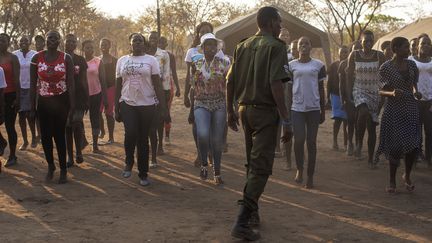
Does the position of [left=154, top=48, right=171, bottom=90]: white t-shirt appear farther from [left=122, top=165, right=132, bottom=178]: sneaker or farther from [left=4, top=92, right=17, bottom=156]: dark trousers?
[left=4, top=92, right=17, bottom=156]: dark trousers

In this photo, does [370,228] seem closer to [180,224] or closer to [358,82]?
[180,224]

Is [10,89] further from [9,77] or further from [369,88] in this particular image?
[369,88]

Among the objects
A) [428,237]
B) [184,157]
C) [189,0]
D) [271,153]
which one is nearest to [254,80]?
[271,153]

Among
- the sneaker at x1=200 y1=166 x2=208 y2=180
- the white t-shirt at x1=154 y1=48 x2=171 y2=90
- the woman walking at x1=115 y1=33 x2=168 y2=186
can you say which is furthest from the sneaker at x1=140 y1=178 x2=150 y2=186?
the white t-shirt at x1=154 y1=48 x2=171 y2=90

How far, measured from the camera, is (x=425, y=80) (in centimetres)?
773

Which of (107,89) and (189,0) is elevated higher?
(189,0)

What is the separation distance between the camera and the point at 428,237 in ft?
15.6

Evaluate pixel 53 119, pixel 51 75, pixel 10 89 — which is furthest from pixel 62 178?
pixel 10 89

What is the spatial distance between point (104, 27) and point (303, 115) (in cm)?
5770

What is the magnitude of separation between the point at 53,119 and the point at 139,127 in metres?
1.03

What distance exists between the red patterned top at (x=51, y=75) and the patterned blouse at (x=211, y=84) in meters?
1.60

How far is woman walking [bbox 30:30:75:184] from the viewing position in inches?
263

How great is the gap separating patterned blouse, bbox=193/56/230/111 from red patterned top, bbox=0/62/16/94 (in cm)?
281

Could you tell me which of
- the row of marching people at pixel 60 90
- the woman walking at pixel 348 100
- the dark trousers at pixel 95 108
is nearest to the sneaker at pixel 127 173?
the row of marching people at pixel 60 90
